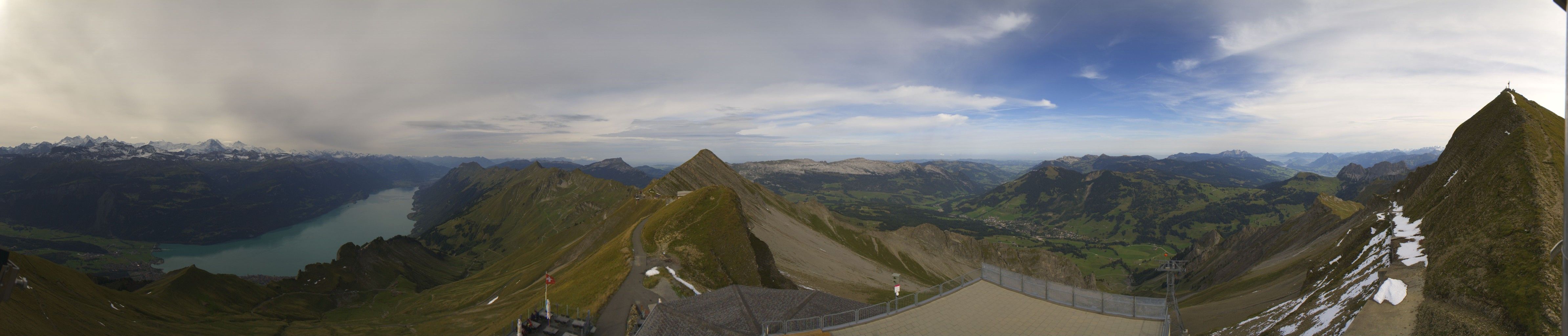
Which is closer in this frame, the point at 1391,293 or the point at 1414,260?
the point at 1391,293

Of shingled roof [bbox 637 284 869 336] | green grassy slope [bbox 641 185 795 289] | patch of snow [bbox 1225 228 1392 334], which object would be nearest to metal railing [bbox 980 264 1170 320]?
shingled roof [bbox 637 284 869 336]

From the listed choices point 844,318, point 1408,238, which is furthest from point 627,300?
point 1408,238

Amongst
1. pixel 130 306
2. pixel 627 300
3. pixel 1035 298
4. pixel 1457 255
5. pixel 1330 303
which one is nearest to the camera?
pixel 1035 298

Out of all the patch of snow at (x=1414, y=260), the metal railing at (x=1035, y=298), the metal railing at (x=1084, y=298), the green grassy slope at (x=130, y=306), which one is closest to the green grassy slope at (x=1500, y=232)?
the patch of snow at (x=1414, y=260)

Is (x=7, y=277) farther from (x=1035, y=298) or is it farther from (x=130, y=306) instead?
(x=130, y=306)

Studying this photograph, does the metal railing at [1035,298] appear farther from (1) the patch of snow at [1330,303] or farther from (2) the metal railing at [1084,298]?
(1) the patch of snow at [1330,303]

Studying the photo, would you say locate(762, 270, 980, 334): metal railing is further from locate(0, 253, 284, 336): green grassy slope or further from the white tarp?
locate(0, 253, 284, 336): green grassy slope

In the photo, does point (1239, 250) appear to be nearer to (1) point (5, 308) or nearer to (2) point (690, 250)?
(2) point (690, 250)
